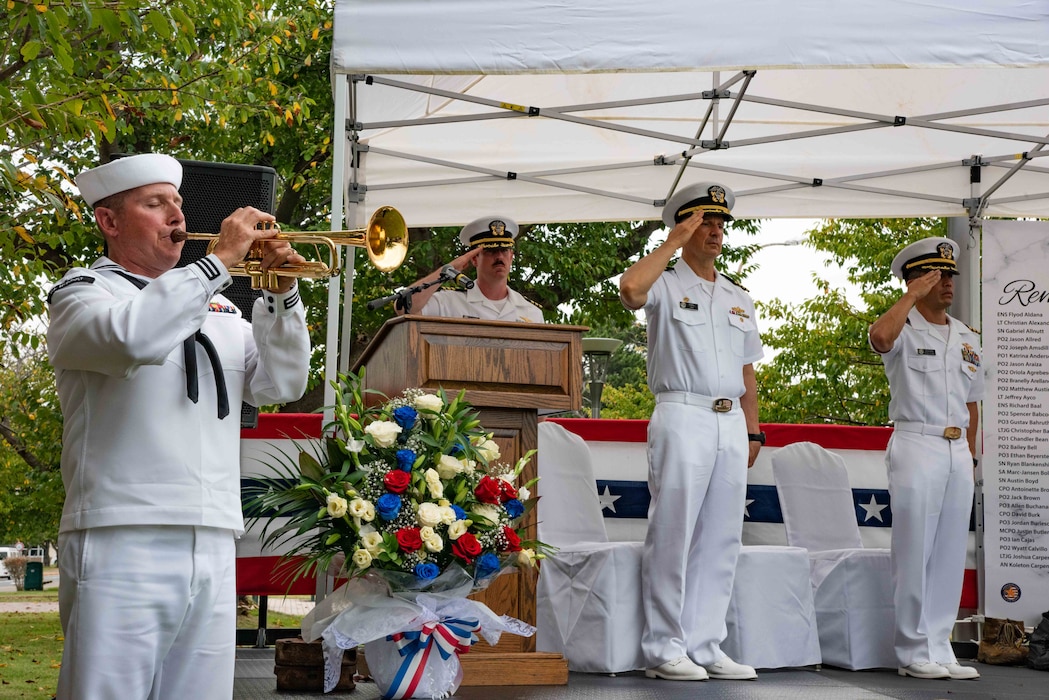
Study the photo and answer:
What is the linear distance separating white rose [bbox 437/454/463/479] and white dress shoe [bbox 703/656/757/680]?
1.84m

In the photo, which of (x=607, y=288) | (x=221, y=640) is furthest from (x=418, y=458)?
(x=607, y=288)

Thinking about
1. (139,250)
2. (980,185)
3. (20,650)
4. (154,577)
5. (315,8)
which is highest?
(315,8)

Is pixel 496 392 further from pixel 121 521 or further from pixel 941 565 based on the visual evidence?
pixel 941 565

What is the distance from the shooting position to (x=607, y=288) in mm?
15648

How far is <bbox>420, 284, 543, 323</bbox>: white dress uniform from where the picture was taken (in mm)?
6426

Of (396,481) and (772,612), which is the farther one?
(772,612)

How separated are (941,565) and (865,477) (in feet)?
6.67

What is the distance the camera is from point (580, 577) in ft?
19.0

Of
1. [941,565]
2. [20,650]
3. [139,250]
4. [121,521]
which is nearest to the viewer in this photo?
[121,521]

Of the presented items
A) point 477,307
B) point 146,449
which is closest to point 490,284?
point 477,307

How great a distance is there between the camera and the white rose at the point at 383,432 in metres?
4.07

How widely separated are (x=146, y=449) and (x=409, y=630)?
167 centimetres

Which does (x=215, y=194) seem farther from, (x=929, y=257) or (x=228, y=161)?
(x=228, y=161)

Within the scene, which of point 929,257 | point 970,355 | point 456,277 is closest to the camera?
point 456,277
